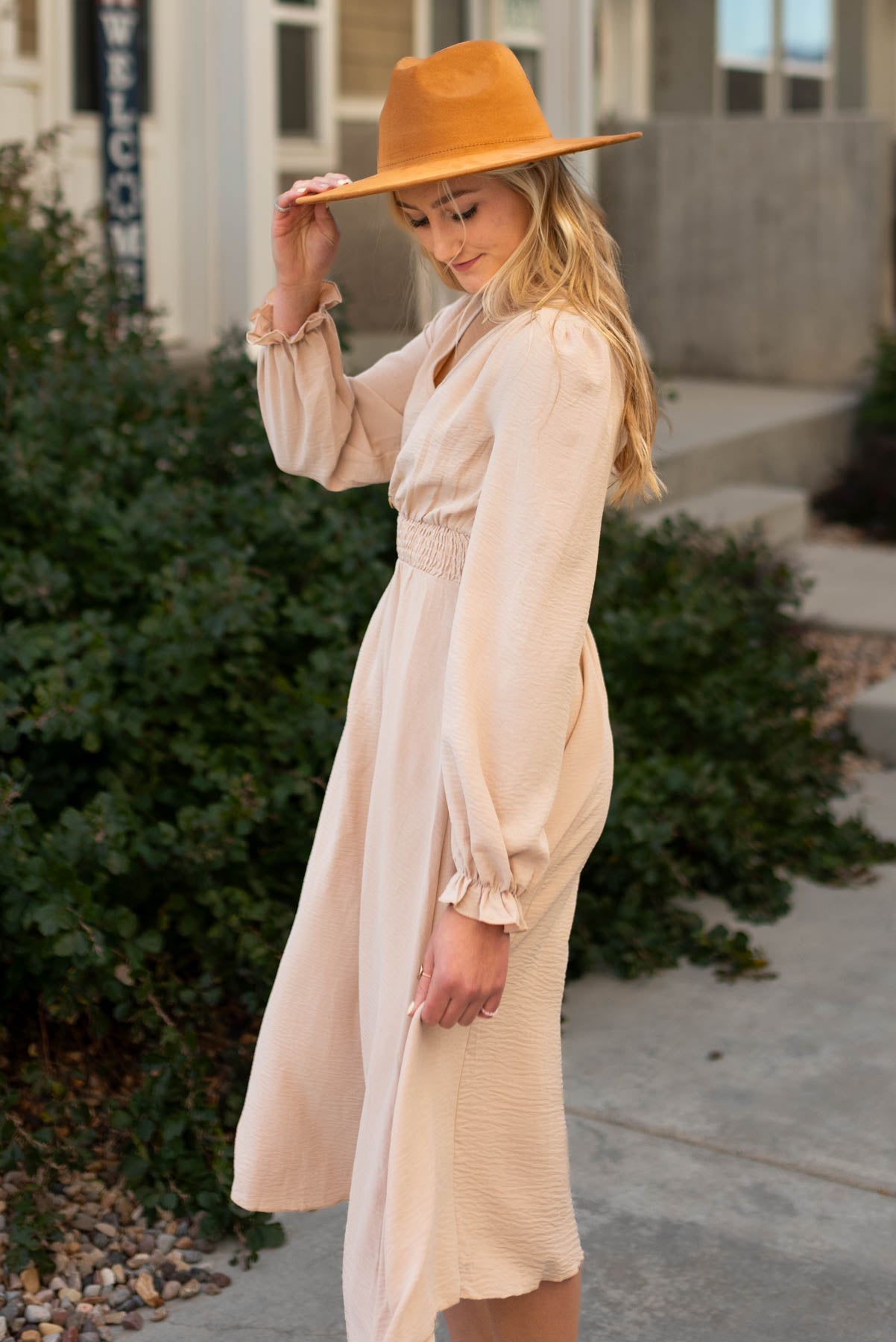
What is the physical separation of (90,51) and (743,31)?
8.27 meters

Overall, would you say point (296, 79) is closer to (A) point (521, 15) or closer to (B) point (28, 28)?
(A) point (521, 15)

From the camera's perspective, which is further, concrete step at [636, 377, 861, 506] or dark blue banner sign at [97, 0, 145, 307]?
concrete step at [636, 377, 861, 506]

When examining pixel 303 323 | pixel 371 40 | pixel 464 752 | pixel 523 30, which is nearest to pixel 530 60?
pixel 523 30

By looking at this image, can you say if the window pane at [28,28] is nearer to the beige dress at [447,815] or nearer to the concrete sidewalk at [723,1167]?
the concrete sidewalk at [723,1167]

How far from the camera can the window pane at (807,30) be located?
1478 centimetres

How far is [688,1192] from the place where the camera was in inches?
110

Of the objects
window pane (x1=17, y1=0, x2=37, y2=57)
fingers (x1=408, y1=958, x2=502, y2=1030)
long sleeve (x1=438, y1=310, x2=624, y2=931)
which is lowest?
fingers (x1=408, y1=958, x2=502, y2=1030)

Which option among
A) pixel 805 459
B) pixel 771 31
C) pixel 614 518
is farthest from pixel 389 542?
pixel 771 31

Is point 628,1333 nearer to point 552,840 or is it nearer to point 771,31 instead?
point 552,840

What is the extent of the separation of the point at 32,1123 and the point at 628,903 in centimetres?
143

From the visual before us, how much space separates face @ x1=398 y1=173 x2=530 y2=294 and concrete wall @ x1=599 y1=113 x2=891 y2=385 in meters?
9.02

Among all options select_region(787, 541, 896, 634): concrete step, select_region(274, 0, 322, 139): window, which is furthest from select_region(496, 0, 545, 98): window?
select_region(787, 541, 896, 634): concrete step

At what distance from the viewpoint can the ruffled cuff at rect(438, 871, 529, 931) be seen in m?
1.66

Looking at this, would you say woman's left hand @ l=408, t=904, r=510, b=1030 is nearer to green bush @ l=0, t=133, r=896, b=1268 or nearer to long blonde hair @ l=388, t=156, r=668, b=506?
long blonde hair @ l=388, t=156, r=668, b=506
